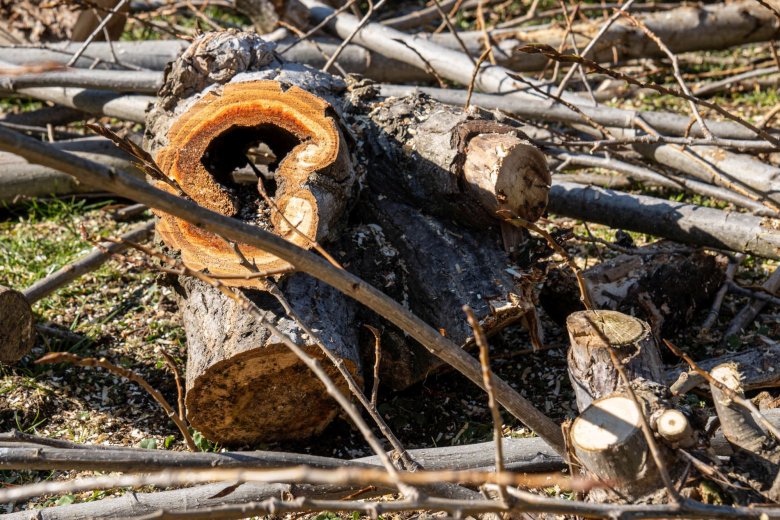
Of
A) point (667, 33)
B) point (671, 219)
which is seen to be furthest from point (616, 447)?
point (667, 33)

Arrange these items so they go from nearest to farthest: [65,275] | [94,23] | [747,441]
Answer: [747,441] → [65,275] → [94,23]

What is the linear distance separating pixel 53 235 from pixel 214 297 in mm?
1892

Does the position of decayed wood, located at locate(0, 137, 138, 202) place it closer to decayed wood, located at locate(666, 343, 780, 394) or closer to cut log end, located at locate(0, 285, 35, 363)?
cut log end, located at locate(0, 285, 35, 363)

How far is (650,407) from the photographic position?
201 centimetres

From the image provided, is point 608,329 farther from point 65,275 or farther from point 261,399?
point 65,275

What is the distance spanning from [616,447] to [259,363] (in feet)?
3.81

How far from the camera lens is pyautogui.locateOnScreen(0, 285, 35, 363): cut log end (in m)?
3.01

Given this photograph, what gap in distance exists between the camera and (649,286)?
10.3 ft

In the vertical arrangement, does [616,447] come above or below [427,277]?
below

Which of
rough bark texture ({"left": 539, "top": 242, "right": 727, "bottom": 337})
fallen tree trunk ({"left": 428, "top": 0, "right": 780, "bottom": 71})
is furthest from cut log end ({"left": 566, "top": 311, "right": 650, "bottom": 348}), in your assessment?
fallen tree trunk ({"left": 428, "top": 0, "right": 780, "bottom": 71})

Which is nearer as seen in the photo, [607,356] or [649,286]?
[607,356]

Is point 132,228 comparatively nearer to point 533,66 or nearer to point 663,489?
point 533,66

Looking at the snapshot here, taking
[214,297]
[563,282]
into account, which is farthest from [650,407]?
[214,297]

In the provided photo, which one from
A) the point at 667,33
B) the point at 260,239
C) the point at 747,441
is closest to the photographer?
the point at 260,239
